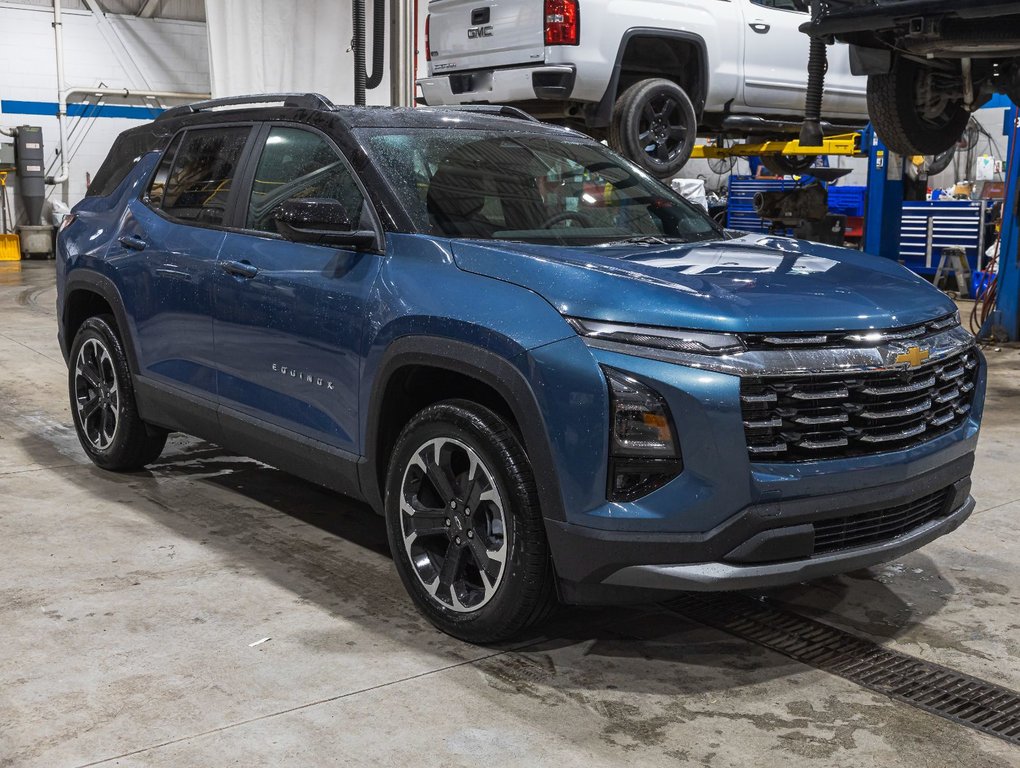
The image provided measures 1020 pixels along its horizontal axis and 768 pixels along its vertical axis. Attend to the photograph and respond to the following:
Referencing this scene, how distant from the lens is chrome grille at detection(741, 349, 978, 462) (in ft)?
9.97

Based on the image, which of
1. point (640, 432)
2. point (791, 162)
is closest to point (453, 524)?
point (640, 432)

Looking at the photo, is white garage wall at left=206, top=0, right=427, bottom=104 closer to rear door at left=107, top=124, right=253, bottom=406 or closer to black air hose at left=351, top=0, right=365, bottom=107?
black air hose at left=351, top=0, right=365, bottom=107

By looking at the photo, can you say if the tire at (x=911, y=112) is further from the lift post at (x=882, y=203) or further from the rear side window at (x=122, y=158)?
the rear side window at (x=122, y=158)

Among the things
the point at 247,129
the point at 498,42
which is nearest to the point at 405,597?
the point at 247,129

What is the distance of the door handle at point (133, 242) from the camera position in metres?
4.95

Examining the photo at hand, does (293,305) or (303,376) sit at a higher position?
(293,305)

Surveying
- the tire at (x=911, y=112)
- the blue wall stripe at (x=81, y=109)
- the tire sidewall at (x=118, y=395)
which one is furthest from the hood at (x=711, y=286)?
the blue wall stripe at (x=81, y=109)

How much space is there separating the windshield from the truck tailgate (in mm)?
4389

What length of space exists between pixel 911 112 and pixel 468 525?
5342 millimetres

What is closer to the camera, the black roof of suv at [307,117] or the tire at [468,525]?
the tire at [468,525]

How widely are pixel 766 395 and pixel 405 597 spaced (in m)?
1.54

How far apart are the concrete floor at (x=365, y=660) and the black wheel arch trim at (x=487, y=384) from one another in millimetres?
559

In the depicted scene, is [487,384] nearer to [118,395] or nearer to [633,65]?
[118,395]

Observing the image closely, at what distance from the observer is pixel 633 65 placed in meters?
9.45
